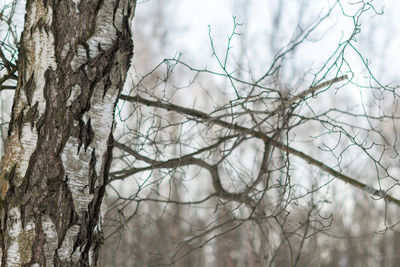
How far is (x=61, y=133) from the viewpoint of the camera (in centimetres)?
190

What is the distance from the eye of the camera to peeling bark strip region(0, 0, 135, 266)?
1854 millimetres

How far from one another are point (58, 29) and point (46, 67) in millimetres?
162

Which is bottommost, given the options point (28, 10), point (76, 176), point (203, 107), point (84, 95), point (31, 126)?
point (76, 176)

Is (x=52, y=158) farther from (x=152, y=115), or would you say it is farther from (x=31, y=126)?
(x=152, y=115)

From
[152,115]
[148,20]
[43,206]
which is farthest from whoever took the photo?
[148,20]

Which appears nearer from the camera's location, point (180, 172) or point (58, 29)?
point (58, 29)

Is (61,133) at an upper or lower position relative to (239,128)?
lower

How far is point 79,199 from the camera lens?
1935 millimetres

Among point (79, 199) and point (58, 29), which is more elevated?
point (58, 29)

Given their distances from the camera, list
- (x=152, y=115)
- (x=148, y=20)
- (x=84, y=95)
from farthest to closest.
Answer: (x=148, y=20) < (x=152, y=115) < (x=84, y=95)

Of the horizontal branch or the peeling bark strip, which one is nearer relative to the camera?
the peeling bark strip

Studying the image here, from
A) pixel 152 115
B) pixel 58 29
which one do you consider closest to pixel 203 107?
pixel 152 115

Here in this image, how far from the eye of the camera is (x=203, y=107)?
13.3 meters

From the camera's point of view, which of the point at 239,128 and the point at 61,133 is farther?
the point at 239,128
